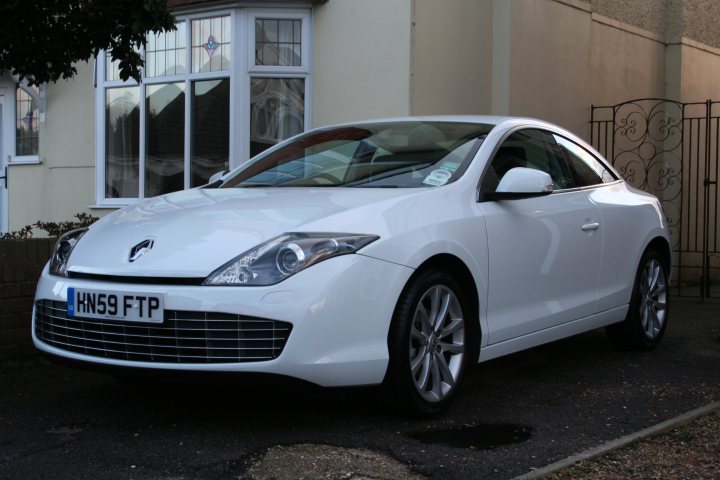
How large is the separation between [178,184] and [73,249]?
5.79 m

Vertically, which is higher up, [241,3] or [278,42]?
[241,3]

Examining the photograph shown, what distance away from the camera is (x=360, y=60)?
29.5ft

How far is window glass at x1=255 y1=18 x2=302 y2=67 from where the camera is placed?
30.9 ft

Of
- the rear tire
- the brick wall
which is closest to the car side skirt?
the rear tire

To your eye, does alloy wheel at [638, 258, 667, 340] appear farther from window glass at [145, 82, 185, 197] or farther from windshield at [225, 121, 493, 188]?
window glass at [145, 82, 185, 197]

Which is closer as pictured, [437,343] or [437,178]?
[437,343]

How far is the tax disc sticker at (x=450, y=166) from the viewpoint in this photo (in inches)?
184

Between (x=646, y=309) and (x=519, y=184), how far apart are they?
211 centimetres

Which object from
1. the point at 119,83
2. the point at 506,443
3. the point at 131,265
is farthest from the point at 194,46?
the point at 506,443

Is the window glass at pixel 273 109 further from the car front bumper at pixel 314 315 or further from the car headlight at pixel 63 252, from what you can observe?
the car front bumper at pixel 314 315

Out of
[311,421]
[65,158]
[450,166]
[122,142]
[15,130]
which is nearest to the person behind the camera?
[311,421]

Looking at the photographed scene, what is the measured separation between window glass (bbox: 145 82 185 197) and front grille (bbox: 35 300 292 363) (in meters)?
6.25

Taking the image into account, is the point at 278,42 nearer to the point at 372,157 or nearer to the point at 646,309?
the point at 372,157

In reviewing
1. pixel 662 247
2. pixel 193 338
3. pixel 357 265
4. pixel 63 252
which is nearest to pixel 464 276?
pixel 357 265
